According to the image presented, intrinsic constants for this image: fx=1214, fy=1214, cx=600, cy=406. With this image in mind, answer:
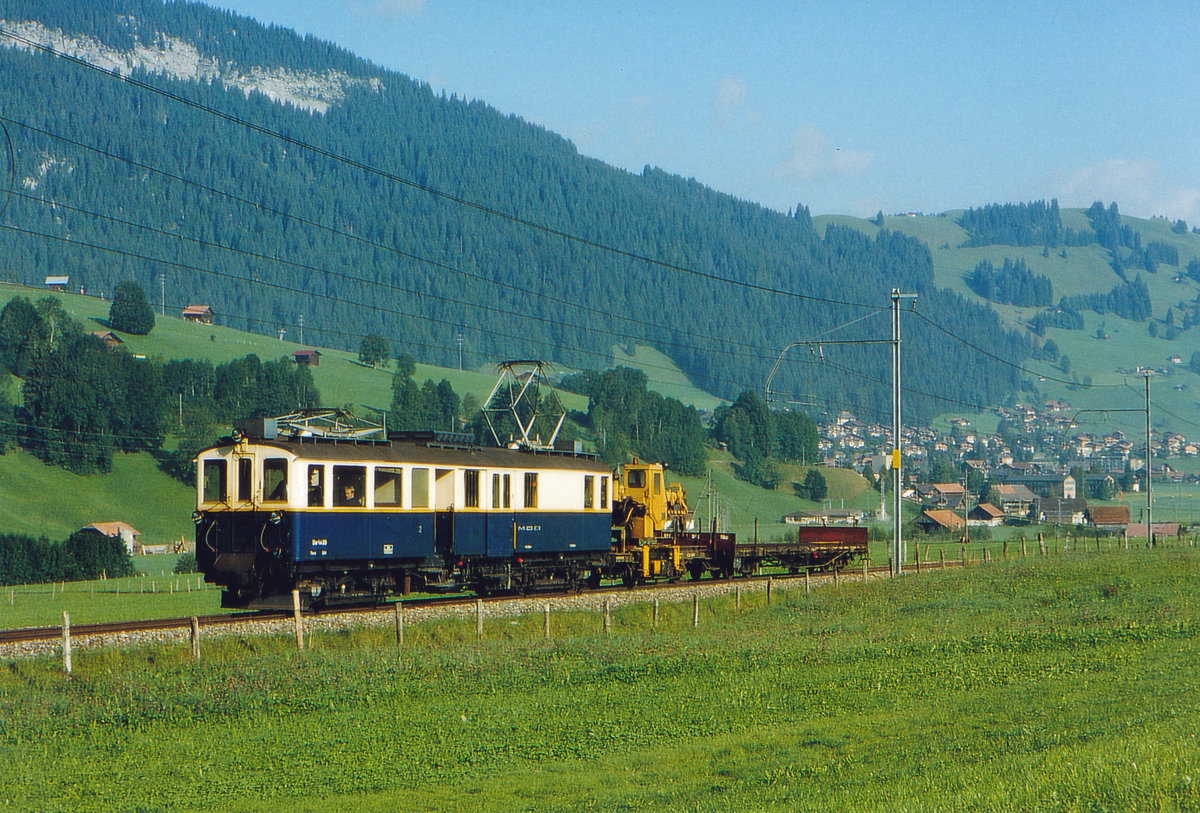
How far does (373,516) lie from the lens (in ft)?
104

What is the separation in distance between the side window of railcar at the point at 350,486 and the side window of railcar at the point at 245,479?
6.73ft

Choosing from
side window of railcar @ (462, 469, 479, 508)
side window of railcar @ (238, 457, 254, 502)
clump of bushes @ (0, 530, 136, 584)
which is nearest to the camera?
side window of railcar @ (238, 457, 254, 502)

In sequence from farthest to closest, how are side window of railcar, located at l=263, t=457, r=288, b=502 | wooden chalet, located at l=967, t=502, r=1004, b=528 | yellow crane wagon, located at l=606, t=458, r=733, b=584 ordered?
wooden chalet, located at l=967, t=502, r=1004, b=528 < yellow crane wagon, located at l=606, t=458, r=733, b=584 < side window of railcar, located at l=263, t=457, r=288, b=502

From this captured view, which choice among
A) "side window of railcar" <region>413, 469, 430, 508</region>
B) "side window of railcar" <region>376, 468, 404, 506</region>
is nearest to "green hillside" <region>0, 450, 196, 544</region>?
"side window of railcar" <region>413, 469, 430, 508</region>

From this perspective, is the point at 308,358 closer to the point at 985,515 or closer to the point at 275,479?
the point at 985,515

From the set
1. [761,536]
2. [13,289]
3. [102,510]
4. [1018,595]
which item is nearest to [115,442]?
[102,510]

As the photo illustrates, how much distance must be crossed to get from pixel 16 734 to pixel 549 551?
69.8 ft

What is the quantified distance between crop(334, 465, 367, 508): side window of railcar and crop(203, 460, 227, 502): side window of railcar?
9.54 ft

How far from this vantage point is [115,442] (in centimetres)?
12269

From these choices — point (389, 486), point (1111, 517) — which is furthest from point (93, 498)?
point (1111, 517)

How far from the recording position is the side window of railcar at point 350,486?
30719mm

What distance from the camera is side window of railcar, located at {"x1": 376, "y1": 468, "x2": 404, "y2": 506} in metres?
32.0

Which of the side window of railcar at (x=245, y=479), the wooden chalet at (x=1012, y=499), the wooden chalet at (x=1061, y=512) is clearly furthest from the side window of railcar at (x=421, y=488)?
the wooden chalet at (x=1012, y=499)

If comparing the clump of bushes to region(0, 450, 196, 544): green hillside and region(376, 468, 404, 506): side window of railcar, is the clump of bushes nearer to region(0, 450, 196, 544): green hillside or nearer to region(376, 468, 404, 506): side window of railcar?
region(0, 450, 196, 544): green hillside
